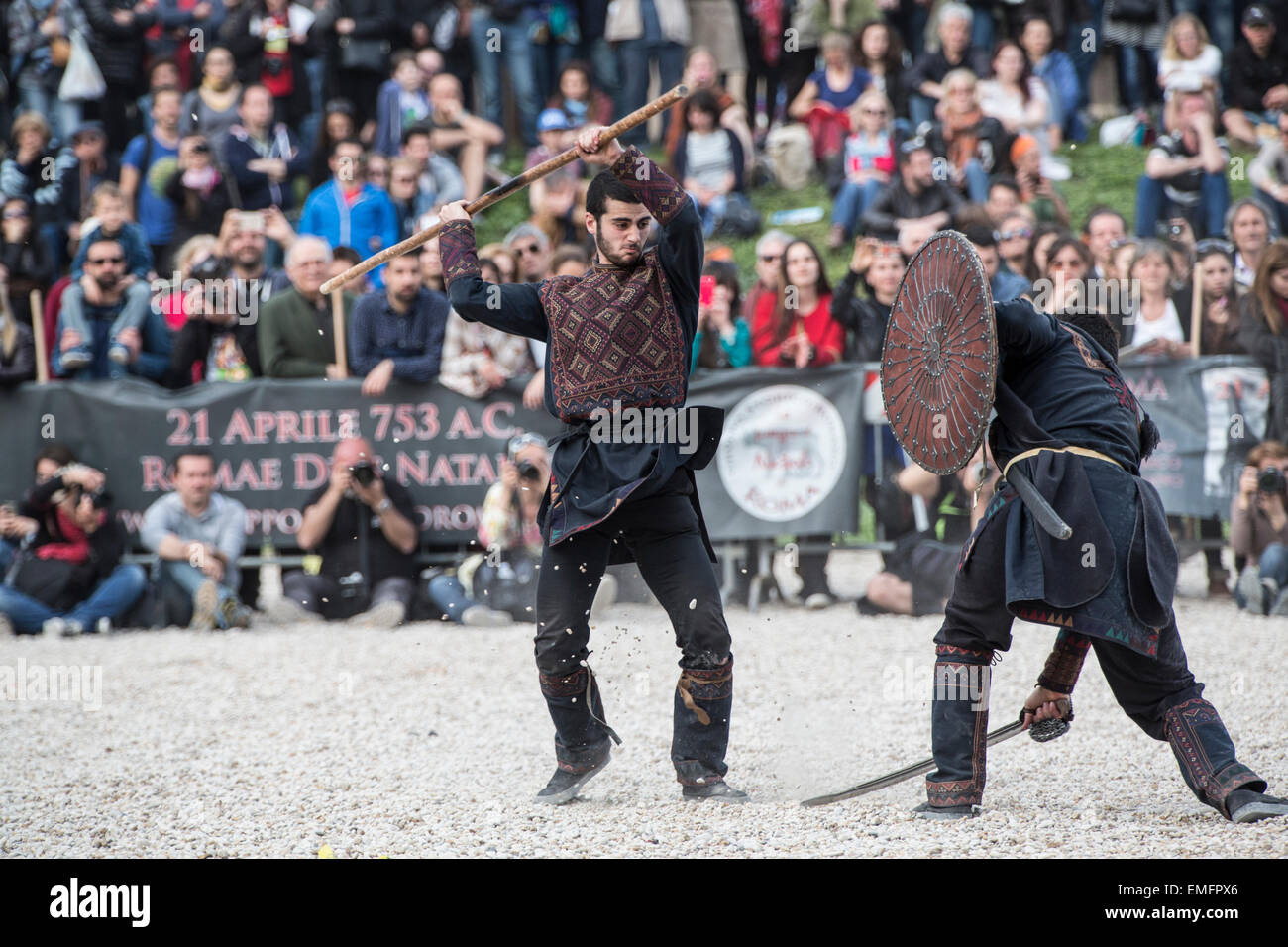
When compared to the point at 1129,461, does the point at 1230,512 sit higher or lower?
lower

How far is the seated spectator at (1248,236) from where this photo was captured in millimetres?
8891

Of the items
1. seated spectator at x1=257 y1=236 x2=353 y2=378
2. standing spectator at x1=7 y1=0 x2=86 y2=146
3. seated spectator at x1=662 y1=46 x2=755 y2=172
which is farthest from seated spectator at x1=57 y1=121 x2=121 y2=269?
seated spectator at x1=662 y1=46 x2=755 y2=172

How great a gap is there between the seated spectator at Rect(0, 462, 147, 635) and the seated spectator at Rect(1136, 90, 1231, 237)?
6.98m

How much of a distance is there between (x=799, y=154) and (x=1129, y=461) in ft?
29.3

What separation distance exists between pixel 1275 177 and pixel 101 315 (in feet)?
25.0

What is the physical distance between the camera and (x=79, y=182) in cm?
1103

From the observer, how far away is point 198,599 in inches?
338

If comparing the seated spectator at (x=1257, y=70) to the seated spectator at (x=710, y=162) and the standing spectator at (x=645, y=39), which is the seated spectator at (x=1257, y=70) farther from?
the standing spectator at (x=645, y=39)

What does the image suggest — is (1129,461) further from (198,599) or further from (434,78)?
(434,78)

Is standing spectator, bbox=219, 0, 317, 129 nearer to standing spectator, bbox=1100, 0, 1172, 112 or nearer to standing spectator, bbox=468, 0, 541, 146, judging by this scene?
standing spectator, bbox=468, 0, 541, 146

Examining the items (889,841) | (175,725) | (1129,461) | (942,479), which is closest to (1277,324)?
(942,479)

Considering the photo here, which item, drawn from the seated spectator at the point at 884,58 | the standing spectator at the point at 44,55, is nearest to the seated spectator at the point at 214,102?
the standing spectator at the point at 44,55

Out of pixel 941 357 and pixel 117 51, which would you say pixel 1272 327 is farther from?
pixel 117 51
